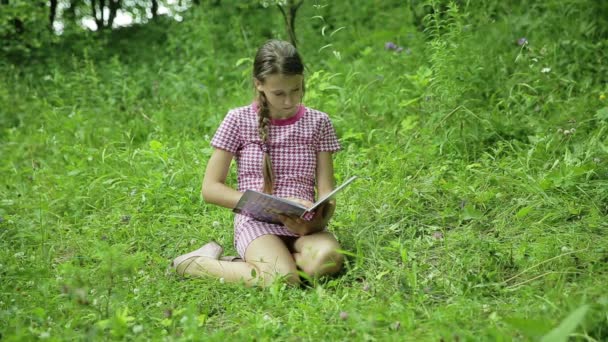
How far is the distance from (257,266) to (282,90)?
2.37ft

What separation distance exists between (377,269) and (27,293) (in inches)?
54.7

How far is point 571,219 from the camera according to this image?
3.13 meters

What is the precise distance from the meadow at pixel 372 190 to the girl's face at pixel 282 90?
0.67 meters

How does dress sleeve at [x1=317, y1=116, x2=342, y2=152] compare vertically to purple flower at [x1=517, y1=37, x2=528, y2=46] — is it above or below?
below

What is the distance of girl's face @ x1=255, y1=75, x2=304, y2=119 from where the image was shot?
116 inches

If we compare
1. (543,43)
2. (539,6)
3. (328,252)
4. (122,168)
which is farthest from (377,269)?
(539,6)

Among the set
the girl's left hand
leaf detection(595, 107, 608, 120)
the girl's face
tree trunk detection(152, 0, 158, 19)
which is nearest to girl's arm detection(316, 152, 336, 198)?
the girl's left hand

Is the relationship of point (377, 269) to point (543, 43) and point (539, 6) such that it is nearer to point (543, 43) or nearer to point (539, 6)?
point (543, 43)

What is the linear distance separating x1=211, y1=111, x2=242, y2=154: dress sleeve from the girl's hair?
0.36 ft

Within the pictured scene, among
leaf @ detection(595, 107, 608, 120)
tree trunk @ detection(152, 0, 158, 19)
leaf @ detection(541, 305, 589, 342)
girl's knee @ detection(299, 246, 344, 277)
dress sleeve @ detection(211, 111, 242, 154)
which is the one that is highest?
tree trunk @ detection(152, 0, 158, 19)

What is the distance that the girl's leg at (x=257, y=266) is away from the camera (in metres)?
2.88

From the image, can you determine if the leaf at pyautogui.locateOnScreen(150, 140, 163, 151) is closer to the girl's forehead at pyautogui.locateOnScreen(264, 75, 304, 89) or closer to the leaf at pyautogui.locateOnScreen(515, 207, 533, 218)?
the girl's forehead at pyautogui.locateOnScreen(264, 75, 304, 89)

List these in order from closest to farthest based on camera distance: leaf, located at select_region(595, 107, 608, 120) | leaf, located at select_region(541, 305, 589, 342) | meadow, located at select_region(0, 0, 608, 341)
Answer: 1. leaf, located at select_region(541, 305, 589, 342)
2. meadow, located at select_region(0, 0, 608, 341)
3. leaf, located at select_region(595, 107, 608, 120)

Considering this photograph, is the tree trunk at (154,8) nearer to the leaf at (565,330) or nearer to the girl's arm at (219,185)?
the girl's arm at (219,185)
